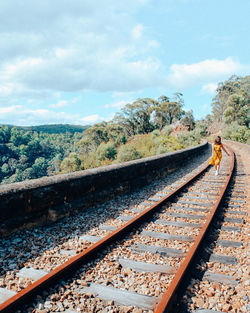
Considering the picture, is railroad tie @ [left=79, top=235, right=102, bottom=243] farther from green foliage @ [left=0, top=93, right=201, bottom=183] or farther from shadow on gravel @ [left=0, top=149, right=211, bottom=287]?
green foliage @ [left=0, top=93, right=201, bottom=183]

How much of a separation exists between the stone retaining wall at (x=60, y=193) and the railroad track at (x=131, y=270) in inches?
40.2

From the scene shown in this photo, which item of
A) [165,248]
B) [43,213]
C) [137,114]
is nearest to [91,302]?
[165,248]

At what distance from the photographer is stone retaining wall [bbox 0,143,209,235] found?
417 cm

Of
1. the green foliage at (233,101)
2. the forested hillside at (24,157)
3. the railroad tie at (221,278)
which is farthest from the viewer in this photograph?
the forested hillside at (24,157)

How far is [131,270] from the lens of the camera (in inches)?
128

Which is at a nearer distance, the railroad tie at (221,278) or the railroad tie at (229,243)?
the railroad tie at (221,278)

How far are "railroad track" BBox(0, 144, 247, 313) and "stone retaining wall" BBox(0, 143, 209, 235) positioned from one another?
1022mm

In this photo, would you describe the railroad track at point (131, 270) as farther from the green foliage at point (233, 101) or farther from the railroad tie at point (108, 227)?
the green foliage at point (233, 101)


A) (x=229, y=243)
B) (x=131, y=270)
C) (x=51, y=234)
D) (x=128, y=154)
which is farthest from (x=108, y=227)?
(x=128, y=154)

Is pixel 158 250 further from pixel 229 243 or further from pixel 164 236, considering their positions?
pixel 229 243

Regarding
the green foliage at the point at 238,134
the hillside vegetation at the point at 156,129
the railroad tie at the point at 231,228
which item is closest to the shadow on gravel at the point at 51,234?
the railroad tie at the point at 231,228

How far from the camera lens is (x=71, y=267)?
3131mm

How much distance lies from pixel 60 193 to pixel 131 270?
246 centimetres

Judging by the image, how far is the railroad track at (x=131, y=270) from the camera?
2557 mm
